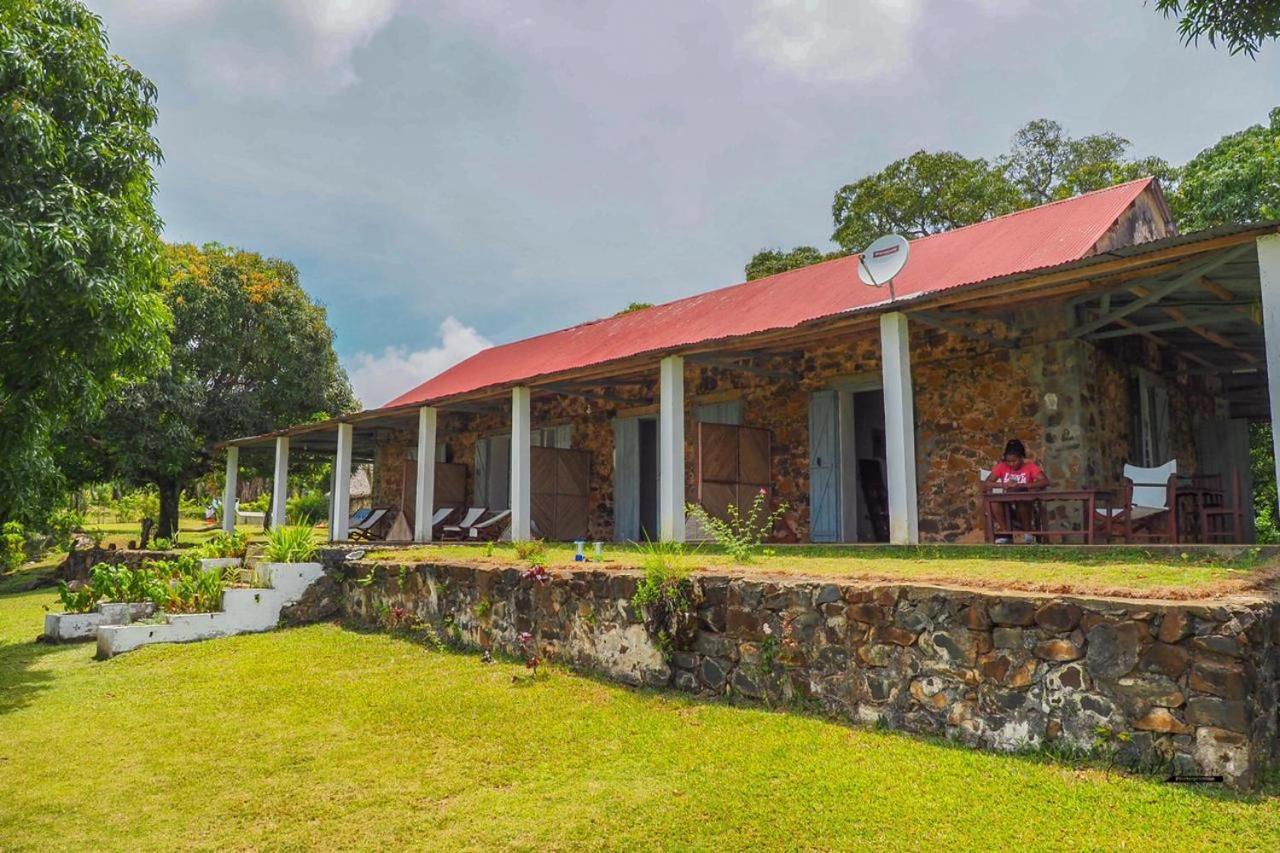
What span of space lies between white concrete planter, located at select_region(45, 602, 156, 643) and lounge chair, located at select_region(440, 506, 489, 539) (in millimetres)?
5026

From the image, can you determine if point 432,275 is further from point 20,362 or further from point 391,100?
point 20,362

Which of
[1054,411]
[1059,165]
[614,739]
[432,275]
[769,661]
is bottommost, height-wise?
[614,739]

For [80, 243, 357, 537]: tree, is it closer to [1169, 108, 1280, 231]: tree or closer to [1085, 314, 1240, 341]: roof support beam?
[1085, 314, 1240, 341]: roof support beam

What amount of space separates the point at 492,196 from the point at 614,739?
9.79 m

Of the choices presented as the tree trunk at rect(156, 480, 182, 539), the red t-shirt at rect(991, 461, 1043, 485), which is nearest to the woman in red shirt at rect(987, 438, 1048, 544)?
the red t-shirt at rect(991, 461, 1043, 485)

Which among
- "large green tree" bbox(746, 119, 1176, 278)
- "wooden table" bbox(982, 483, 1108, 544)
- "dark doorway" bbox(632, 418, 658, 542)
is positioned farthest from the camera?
"large green tree" bbox(746, 119, 1176, 278)

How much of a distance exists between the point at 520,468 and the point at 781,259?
14708 mm

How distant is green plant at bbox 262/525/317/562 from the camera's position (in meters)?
10.2

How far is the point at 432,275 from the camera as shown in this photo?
652 inches

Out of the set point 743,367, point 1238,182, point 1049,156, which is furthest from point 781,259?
point 743,367

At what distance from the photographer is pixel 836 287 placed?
11.6 metres

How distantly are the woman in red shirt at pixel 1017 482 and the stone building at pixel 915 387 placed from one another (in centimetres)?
84

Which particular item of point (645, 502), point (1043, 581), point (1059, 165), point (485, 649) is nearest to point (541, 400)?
point (645, 502)

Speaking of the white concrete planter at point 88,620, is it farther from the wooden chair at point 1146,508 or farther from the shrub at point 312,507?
the shrub at point 312,507
